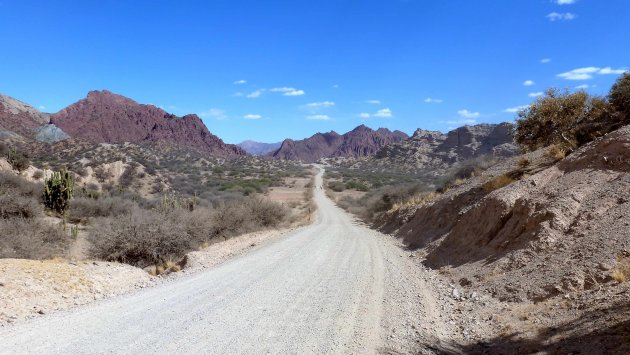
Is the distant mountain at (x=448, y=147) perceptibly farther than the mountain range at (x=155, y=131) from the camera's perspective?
Yes

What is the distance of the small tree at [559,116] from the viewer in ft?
71.4

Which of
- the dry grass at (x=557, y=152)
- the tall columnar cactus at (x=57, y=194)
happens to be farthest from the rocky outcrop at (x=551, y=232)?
the tall columnar cactus at (x=57, y=194)

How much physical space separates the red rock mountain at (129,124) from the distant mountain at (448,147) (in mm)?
59267

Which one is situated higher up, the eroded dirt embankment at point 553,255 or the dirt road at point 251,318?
the eroded dirt embankment at point 553,255

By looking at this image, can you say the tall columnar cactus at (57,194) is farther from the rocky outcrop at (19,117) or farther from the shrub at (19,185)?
the rocky outcrop at (19,117)

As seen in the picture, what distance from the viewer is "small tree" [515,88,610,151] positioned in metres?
21.8

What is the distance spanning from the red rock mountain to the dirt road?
118176mm

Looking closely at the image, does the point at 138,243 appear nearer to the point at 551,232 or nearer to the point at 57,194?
the point at 551,232

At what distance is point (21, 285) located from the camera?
386 inches

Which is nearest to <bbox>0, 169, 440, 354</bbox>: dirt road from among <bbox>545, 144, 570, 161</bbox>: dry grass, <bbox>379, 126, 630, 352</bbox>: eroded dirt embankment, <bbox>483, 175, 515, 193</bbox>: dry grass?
<bbox>379, 126, 630, 352</bbox>: eroded dirt embankment

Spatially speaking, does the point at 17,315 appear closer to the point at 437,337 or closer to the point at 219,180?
the point at 437,337

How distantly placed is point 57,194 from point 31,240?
15522 millimetres

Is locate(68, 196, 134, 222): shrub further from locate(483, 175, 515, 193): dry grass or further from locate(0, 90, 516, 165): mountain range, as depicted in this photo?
locate(0, 90, 516, 165): mountain range

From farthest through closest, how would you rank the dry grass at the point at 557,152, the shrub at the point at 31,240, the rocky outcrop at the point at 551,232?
1. the dry grass at the point at 557,152
2. the shrub at the point at 31,240
3. the rocky outcrop at the point at 551,232
